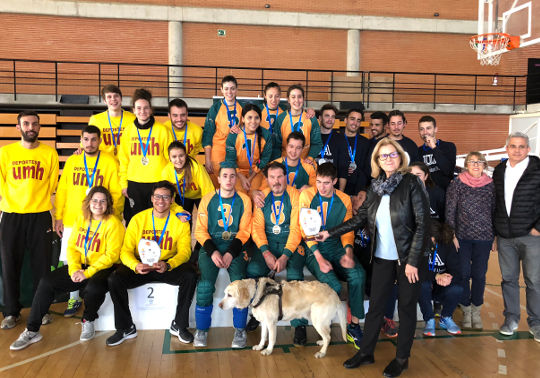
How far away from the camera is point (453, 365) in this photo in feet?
11.7

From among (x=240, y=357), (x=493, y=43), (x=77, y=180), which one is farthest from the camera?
(x=493, y=43)

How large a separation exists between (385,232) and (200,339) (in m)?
2.04

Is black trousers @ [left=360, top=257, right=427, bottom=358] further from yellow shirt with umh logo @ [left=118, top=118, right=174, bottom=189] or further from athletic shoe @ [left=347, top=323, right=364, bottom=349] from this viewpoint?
yellow shirt with umh logo @ [left=118, top=118, right=174, bottom=189]

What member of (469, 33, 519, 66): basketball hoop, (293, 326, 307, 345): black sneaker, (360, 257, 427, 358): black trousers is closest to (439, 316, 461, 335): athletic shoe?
(360, 257, 427, 358): black trousers

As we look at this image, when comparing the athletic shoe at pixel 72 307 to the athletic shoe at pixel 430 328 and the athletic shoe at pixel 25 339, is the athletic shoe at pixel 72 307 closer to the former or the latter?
the athletic shoe at pixel 25 339

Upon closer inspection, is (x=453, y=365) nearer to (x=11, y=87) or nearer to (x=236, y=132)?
(x=236, y=132)

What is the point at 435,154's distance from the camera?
503 centimetres

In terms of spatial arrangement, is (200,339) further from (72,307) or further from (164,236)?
(72,307)

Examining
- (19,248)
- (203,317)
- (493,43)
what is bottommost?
(203,317)

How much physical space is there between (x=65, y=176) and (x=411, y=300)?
12.6 feet

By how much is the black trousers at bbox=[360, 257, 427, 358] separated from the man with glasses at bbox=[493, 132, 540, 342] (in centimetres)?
151

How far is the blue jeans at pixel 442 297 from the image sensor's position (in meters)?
4.20

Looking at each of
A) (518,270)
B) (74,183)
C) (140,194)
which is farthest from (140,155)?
(518,270)

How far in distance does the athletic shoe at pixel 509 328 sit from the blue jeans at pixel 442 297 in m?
0.53
